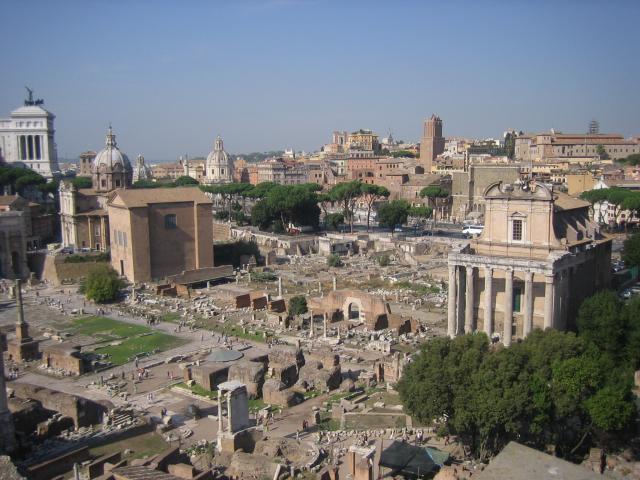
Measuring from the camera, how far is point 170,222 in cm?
5166

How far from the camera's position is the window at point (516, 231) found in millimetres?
29312

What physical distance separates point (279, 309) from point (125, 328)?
933 cm

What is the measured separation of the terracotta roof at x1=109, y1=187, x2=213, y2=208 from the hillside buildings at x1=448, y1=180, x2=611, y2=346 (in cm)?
2835

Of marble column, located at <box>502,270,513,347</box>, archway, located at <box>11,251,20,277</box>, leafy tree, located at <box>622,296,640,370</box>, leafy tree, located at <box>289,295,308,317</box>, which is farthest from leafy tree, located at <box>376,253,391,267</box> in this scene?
archway, located at <box>11,251,20,277</box>

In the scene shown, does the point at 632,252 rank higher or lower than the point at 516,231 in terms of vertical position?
lower

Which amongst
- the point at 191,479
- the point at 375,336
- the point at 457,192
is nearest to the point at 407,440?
the point at 191,479

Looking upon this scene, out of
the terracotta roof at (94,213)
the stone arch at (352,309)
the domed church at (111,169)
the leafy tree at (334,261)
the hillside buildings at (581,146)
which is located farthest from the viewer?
the hillside buildings at (581,146)

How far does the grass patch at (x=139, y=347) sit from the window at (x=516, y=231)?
17836mm

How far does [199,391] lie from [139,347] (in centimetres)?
802

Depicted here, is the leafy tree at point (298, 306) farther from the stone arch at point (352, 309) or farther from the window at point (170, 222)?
the window at point (170, 222)

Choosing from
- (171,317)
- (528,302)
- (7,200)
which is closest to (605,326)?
(528,302)

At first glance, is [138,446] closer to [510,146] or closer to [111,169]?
[111,169]

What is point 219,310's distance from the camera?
41.1 m

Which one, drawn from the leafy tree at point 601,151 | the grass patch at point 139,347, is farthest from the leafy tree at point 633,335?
the leafy tree at point 601,151
